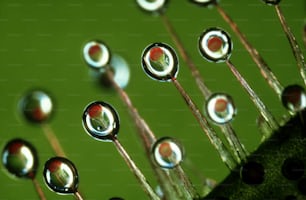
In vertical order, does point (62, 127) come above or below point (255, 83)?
above

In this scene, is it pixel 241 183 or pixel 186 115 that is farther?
pixel 186 115

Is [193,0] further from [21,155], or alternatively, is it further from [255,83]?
[255,83]

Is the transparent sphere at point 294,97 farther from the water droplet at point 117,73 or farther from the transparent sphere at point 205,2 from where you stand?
the water droplet at point 117,73

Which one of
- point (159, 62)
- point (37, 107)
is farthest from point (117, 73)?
point (159, 62)

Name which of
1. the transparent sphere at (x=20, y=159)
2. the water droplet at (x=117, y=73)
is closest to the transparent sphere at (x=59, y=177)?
the transparent sphere at (x=20, y=159)

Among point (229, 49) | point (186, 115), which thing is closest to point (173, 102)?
point (186, 115)

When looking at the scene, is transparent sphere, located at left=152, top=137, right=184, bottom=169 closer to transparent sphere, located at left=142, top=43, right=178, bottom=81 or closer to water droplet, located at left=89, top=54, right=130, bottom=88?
transparent sphere, located at left=142, top=43, right=178, bottom=81
